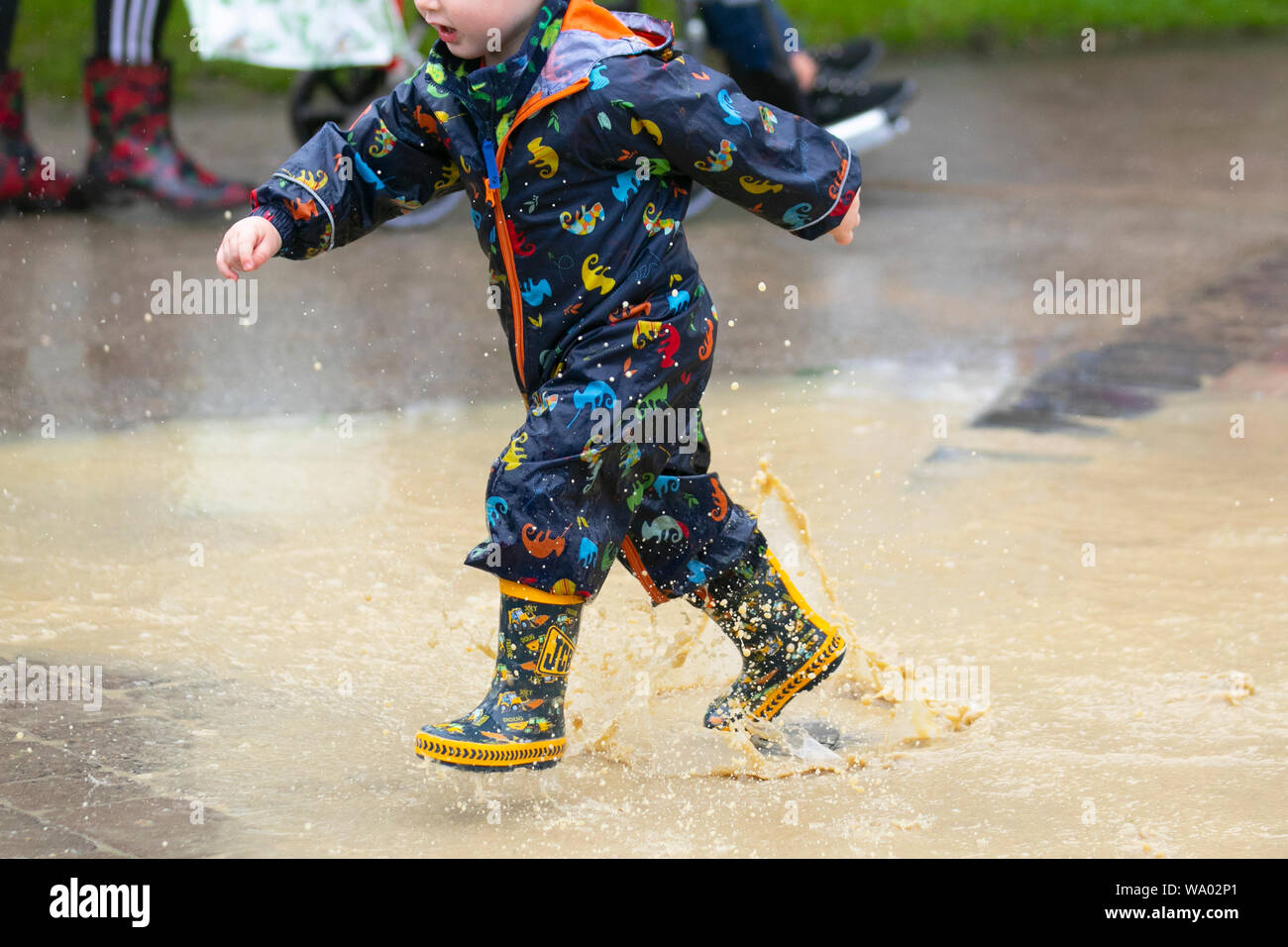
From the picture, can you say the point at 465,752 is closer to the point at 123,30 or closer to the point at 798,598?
the point at 798,598

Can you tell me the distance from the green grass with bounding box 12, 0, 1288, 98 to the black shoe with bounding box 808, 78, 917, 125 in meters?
4.35

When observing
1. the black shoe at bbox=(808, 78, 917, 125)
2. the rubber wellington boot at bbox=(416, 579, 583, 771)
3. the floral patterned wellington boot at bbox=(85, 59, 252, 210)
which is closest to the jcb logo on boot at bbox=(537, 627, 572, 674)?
the rubber wellington boot at bbox=(416, 579, 583, 771)

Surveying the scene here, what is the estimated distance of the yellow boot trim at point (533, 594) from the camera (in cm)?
246

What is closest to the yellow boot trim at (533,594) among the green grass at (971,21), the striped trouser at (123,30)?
the striped trouser at (123,30)

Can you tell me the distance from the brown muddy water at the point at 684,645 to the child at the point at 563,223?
0.27 meters

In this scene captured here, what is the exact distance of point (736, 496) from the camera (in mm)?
3820

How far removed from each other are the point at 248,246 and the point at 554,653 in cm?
75

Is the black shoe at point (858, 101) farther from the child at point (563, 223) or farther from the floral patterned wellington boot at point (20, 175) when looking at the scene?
the child at point (563, 223)

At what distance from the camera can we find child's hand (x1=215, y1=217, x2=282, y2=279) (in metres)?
2.45

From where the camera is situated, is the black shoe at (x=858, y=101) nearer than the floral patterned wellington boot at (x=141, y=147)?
No

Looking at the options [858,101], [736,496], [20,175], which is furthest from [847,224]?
[20,175]

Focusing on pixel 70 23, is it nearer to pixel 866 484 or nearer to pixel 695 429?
pixel 866 484

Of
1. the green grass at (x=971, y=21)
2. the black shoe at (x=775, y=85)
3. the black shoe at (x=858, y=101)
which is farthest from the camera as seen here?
the green grass at (x=971, y=21)

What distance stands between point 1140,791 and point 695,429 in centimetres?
86
